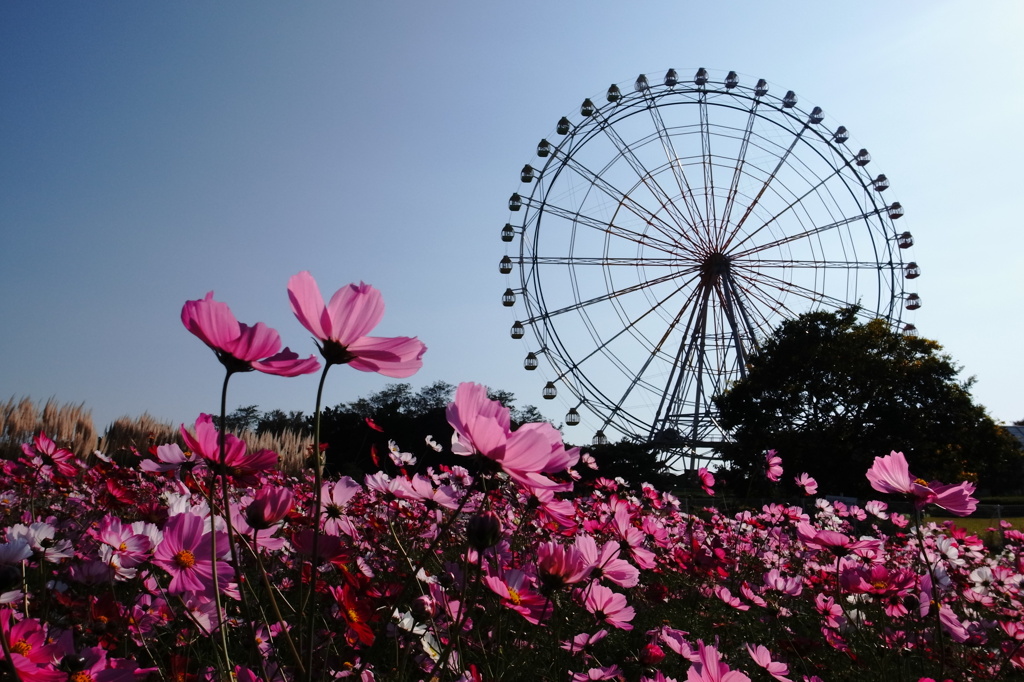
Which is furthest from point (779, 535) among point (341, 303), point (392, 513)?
point (341, 303)

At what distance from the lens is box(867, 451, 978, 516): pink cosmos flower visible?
115cm

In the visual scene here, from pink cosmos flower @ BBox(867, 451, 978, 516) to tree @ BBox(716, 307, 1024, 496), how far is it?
13.4 m

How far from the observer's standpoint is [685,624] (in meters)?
2.65

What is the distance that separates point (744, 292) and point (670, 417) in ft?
12.3

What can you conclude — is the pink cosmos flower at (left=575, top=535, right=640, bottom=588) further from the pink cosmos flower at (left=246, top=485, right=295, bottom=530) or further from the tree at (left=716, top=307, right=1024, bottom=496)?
the tree at (left=716, top=307, right=1024, bottom=496)

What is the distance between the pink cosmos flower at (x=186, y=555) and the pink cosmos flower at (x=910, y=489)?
103cm

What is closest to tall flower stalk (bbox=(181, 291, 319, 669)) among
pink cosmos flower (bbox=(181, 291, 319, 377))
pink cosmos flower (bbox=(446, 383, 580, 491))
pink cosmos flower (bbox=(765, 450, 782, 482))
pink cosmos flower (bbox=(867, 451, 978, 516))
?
pink cosmos flower (bbox=(181, 291, 319, 377))

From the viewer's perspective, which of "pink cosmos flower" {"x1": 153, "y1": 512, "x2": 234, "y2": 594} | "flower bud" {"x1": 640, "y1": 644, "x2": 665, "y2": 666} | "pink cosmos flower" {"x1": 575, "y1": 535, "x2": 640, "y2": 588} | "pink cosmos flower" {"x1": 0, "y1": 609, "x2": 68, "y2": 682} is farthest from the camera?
A: "flower bud" {"x1": 640, "y1": 644, "x2": 665, "y2": 666}

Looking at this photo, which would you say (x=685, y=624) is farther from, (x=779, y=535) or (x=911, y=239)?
(x=911, y=239)

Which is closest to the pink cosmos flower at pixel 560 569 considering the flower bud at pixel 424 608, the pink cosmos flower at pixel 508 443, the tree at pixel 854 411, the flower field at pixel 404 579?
the flower field at pixel 404 579

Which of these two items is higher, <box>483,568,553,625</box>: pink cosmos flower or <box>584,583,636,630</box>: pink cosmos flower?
<box>483,568,553,625</box>: pink cosmos flower

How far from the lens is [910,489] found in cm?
114

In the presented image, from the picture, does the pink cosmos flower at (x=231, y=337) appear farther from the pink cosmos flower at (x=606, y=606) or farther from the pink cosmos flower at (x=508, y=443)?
the pink cosmos flower at (x=606, y=606)

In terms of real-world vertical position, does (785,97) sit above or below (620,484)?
above
